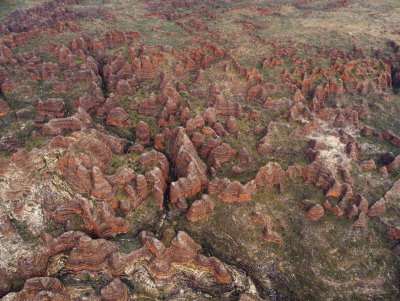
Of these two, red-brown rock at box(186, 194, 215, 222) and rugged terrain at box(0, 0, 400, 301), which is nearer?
rugged terrain at box(0, 0, 400, 301)

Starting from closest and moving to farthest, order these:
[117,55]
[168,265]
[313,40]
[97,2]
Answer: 1. [168,265]
2. [117,55]
3. [313,40]
4. [97,2]

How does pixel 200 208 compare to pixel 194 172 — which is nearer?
pixel 200 208

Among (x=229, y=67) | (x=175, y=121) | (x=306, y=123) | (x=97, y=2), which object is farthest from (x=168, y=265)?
(x=97, y=2)

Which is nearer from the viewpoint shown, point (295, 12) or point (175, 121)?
point (175, 121)

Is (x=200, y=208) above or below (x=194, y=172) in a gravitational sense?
below

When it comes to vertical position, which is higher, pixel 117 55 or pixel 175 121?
pixel 117 55

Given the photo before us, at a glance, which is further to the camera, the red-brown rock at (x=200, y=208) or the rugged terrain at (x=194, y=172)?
the red-brown rock at (x=200, y=208)

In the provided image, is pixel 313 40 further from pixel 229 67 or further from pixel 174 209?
pixel 174 209

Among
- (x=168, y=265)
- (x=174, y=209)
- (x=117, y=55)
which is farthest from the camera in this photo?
(x=117, y=55)
